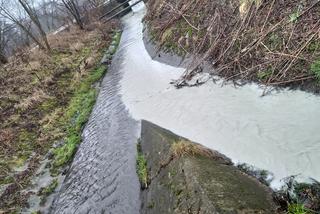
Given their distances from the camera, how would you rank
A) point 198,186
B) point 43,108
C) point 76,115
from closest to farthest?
point 198,186
point 76,115
point 43,108

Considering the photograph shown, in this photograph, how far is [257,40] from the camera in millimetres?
10117

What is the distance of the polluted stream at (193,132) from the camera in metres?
7.16

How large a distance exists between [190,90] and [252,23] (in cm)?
254

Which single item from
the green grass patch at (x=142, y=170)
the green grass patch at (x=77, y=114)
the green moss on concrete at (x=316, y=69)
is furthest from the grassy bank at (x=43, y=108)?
the green moss on concrete at (x=316, y=69)

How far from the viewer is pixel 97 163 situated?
32.8 ft

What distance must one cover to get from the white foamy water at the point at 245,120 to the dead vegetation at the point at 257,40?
0.46 m

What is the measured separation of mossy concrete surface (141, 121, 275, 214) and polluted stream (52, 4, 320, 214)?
469 mm

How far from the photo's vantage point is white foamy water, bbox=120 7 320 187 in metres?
6.91

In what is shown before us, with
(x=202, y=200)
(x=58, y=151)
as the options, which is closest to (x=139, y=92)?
(x=58, y=151)

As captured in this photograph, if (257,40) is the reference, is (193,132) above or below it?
below

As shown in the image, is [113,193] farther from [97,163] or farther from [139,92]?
[139,92]

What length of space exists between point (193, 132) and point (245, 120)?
50.3 inches

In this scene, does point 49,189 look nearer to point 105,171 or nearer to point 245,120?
point 105,171

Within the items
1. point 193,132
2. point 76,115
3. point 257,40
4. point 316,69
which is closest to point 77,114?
point 76,115
